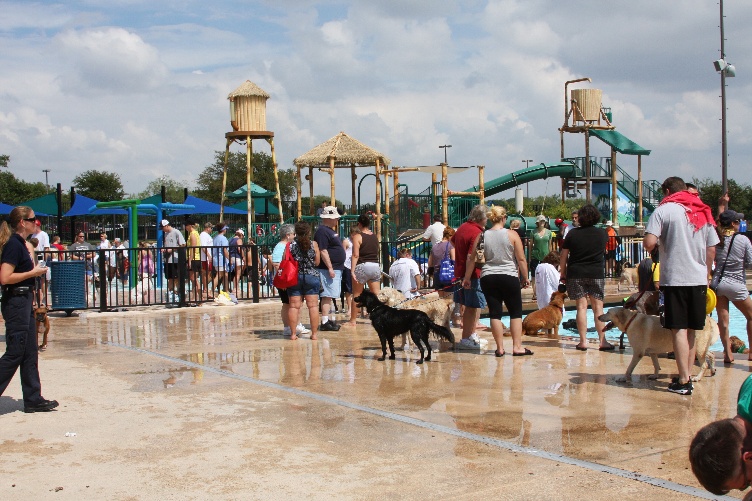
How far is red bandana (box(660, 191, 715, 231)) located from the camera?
7.47m

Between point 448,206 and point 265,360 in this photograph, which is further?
point 448,206

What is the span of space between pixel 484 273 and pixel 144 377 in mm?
4000

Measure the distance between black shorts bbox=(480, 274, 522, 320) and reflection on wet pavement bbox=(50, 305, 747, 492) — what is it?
603 millimetres

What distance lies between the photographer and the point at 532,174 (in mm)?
40406

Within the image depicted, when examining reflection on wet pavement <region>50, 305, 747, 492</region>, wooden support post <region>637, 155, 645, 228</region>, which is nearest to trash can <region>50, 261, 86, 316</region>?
reflection on wet pavement <region>50, 305, 747, 492</region>

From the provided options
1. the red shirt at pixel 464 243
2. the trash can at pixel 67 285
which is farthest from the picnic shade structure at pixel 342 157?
the red shirt at pixel 464 243

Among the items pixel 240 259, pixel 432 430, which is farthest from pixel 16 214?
pixel 240 259

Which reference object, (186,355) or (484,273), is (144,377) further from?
(484,273)

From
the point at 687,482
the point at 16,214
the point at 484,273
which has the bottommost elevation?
the point at 687,482

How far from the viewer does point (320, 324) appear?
42.1ft

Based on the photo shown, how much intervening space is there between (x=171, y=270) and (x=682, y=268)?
1227 centimetres

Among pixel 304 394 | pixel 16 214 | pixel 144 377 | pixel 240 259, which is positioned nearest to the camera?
pixel 16 214

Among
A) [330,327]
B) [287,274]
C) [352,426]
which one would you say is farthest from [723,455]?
[330,327]

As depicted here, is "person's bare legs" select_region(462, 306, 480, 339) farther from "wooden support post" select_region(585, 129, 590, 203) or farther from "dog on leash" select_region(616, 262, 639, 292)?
"wooden support post" select_region(585, 129, 590, 203)
